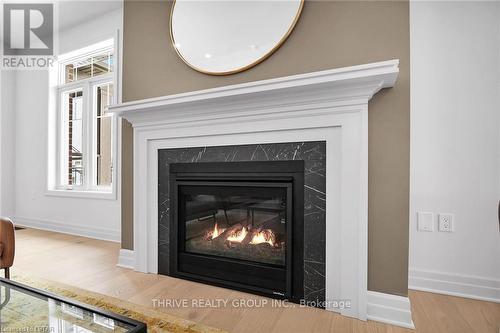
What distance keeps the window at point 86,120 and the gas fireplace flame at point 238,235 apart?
2.09 m

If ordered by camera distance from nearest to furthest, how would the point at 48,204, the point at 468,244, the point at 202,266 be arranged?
the point at 468,244
the point at 202,266
the point at 48,204

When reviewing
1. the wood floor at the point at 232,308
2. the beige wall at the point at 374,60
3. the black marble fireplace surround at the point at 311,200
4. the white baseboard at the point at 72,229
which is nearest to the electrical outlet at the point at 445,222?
the wood floor at the point at 232,308

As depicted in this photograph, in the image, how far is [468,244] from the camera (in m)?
1.79

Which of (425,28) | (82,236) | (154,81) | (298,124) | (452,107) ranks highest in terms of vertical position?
(425,28)

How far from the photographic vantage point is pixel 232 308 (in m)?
1.61

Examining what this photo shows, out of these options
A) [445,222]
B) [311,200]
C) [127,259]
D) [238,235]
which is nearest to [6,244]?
[127,259]

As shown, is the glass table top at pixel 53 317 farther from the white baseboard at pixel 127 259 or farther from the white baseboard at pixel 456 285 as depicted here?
the white baseboard at pixel 456 285

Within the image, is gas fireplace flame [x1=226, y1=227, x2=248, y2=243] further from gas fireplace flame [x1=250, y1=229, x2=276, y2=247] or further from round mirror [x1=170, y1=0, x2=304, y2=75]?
round mirror [x1=170, y1=0, x2=304, y2=75]

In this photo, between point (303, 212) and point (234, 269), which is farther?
point (234, 269)

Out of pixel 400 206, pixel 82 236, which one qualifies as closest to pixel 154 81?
pixel 400 206

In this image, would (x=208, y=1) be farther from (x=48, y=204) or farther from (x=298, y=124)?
(x=48, y=204)

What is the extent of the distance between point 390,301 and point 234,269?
0.95m

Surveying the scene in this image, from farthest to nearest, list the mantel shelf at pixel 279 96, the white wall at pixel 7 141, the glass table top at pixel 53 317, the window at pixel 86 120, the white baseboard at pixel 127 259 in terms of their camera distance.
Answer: the white wall at pixel 7 141
the window at pixel 86 120
the white baseboard at pixel 127 259
the mantel shelf at pixel 279 96
the glass table top at pixel 53 317

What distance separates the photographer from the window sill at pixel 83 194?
10.5ft
